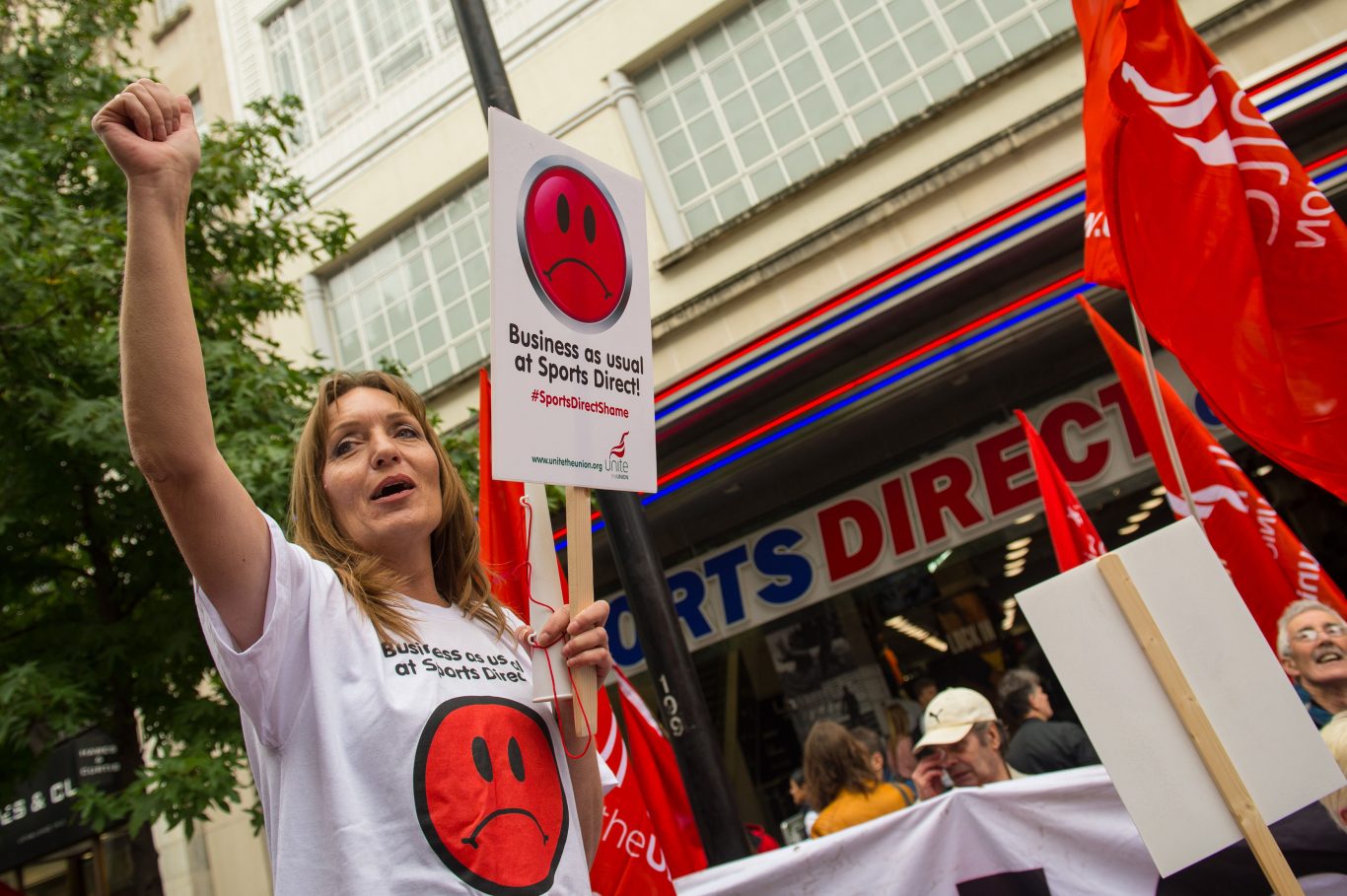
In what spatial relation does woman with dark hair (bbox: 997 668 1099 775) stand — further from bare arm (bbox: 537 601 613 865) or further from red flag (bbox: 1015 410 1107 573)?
bare arm (bbox: 537 601 613 865)

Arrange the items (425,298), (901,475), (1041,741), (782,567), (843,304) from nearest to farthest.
→ (1041,741) → (843,304) → (901,475) → (782,567) → (425,298)

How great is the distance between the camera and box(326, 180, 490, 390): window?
9.91 metres

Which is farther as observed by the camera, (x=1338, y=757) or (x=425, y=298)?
(x=425, y=298)

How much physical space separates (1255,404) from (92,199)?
282 inches

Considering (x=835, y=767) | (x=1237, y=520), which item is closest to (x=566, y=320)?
(x=835, y=767)

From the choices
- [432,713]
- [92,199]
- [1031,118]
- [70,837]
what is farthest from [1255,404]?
[70,837]

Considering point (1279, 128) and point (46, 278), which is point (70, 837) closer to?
point (46, 278)

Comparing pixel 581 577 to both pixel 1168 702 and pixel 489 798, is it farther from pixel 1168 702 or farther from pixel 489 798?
pixel 1168 702

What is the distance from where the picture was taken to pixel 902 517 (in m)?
7.84

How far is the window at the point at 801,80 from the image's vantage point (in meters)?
7.88

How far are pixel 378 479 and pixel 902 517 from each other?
6448 mm

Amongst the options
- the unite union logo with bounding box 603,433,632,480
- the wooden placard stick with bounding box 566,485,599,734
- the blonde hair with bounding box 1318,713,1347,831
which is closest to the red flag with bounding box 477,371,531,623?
the unite union logo with bounding box 603,433,632,480

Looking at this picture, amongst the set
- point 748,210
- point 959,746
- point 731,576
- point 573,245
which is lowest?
point 959,746

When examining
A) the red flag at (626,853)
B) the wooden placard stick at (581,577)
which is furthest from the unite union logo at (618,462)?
the red flag at (626,853)
